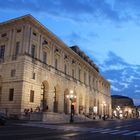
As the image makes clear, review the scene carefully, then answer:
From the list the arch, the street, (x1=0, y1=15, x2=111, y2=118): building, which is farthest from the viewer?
the arch

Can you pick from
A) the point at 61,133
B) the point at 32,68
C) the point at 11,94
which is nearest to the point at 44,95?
the point at 32,68

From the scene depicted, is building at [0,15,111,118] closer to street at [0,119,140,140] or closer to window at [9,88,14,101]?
Answer: window at [9,88,14,101]

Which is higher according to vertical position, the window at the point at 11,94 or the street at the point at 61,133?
the window at the point at 11,94

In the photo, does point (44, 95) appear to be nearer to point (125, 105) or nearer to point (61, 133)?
point (61, 133)

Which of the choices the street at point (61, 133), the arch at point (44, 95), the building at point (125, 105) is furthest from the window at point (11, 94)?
the building at point (125, 105)

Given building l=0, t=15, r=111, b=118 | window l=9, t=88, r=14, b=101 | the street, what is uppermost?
building l=0, t=15, r=111, b=118

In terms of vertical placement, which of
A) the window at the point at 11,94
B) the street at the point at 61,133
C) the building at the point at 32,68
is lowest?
the street at the point at 61,133

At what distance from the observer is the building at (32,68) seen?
38.2 metres

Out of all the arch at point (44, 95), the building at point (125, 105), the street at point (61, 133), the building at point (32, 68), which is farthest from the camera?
the building at point (125, 105)

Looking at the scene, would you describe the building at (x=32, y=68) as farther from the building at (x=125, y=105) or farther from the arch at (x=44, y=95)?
the building at (x=125, y=105)

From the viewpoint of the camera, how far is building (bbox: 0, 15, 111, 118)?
3820 cm

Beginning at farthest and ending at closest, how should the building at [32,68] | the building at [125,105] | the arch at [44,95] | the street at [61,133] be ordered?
the building at [125,105]
the arch at [44,95]
the building at [32,68]
the street at [61,133]

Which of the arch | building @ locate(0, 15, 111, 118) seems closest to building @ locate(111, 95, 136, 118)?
building @ locate(0, 15, 111, 118)

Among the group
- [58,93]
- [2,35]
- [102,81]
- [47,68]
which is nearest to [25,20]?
[2,35]
